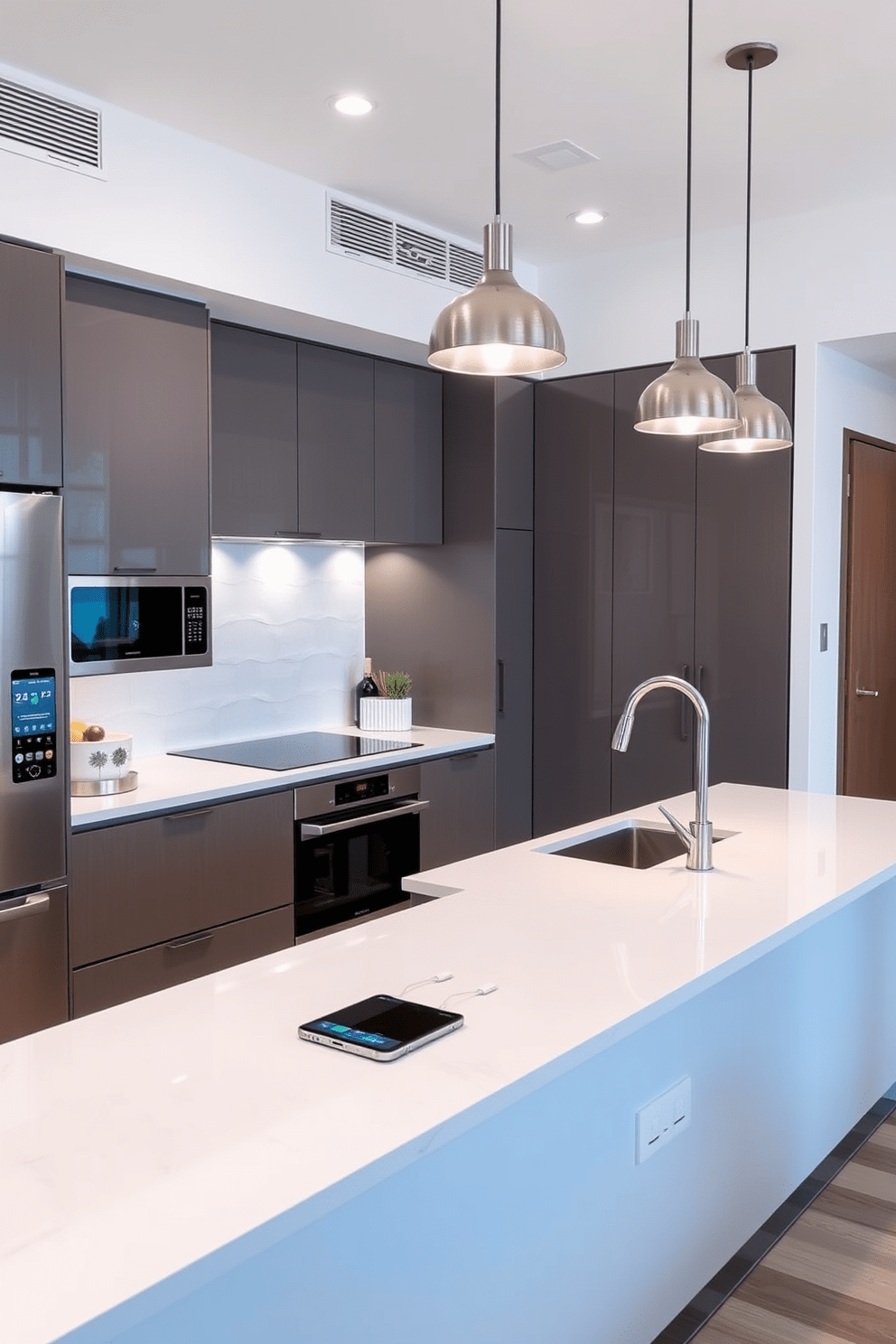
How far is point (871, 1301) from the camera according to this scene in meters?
2.33

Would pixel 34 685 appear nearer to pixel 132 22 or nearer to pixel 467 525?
pixel 132 22

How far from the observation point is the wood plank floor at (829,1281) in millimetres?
2232

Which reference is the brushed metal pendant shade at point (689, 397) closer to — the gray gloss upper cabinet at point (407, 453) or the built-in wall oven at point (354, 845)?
the built-in wall oven at point (354, 845)

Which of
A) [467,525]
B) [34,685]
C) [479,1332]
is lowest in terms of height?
[479,1332]

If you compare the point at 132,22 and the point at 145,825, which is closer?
the point at 132,22

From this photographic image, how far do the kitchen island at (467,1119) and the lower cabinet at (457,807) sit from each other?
4.71 ft

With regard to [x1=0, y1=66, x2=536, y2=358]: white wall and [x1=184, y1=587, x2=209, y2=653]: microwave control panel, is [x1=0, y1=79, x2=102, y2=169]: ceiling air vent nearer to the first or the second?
[x1=0, y1=66, x2=536, y2=358]: white wall

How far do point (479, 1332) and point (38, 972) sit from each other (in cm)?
163

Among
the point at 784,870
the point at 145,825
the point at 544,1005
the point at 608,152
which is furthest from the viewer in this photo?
the point at 608,152

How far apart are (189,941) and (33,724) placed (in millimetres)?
854

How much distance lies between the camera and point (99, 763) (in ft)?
10.7

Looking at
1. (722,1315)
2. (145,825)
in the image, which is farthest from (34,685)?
(722,1315)

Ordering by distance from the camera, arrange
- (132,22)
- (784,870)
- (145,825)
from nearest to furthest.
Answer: (784,870), (132,22), (145,825)

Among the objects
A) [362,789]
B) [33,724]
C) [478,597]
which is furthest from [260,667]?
[33,724]
